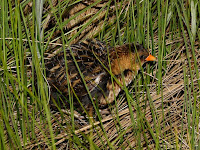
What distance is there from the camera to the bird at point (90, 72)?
273 cm

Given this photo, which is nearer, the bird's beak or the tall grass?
the tall grass

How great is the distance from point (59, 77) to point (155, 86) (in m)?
0.80

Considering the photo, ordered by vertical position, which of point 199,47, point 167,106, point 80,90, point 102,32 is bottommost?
point 167,106

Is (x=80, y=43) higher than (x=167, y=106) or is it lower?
higher

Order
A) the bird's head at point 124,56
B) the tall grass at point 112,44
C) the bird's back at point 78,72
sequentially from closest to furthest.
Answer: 1. the tall grass at point 112,44
2. the bird's back at point 78,72
3. the bird's head at point 124,56

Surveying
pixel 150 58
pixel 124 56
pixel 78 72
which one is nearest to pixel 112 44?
pixel 124 56

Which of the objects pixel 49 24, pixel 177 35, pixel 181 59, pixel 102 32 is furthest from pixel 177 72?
pixel 49 24

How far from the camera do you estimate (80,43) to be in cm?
300

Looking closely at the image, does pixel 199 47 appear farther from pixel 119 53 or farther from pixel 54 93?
pixel 54 93

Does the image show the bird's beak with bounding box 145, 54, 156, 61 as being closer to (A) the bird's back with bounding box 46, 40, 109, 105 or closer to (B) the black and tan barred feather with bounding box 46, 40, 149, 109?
(B) the black and tan barred feather with bounding box 46, 40, 149, 109

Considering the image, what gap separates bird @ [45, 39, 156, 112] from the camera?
273cm

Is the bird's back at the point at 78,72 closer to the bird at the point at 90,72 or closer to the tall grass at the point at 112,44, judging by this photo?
the bird at the point at 90,72

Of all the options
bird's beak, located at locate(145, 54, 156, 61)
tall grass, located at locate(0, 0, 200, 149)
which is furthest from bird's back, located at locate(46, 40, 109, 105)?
bird's beak, located at locate(145, 54, 156, 61)

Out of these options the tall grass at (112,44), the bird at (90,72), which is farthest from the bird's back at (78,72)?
the tall grass at (112,44)
